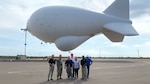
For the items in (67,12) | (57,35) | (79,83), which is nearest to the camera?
(79,83)

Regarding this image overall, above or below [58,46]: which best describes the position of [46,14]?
above

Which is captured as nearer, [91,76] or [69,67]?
[69,67]

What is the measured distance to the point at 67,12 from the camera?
3678 centimetres

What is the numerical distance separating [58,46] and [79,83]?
2534 cm

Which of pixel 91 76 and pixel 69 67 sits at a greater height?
pixel 69 67

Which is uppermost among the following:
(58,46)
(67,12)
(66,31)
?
(67,12)

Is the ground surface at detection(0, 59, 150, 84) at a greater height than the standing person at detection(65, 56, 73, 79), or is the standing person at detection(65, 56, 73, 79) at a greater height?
the standing person at detection(65, 56, 73, 79)

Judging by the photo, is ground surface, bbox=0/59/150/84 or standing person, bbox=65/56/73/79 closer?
ground surface, bbox=0/59/150/84

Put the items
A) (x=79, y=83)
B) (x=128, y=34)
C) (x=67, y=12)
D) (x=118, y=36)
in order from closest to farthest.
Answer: (x=79, y=83), (x=128, y=34), (x=118, y=36), (x=67, y=12)

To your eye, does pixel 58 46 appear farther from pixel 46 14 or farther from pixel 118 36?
pixel 118 36

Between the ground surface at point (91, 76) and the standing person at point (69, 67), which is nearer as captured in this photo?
the ground surface at point (91, 76)

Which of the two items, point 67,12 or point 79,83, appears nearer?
point 79,83

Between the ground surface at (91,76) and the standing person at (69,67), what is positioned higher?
the standing person at (69,67)

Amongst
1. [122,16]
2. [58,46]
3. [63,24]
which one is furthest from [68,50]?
[122,16]
